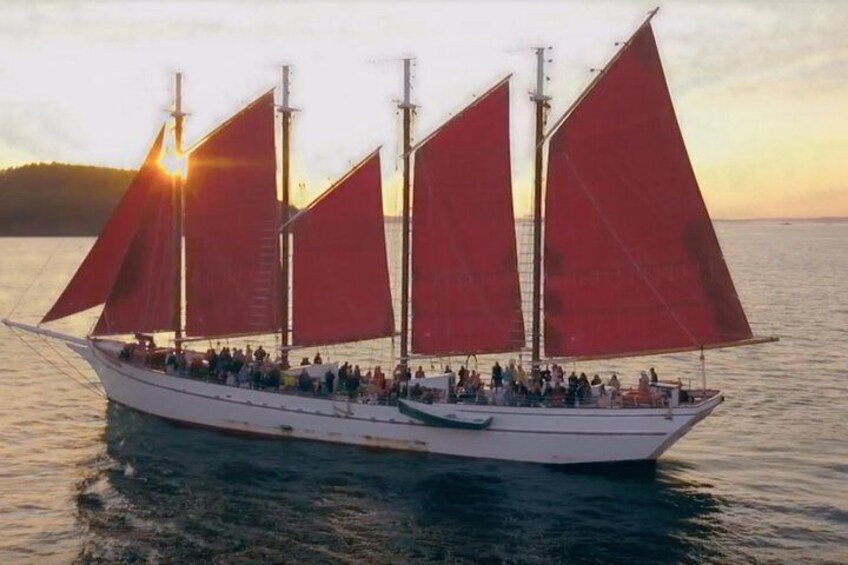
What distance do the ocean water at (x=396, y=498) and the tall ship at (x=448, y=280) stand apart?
169 cm

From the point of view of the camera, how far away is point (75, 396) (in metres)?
44.2

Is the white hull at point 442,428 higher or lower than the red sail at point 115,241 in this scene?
lower

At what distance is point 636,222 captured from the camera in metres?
30.9

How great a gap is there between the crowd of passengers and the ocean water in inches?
89.4

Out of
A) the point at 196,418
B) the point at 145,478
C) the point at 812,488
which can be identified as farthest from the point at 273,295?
the point at 812,488

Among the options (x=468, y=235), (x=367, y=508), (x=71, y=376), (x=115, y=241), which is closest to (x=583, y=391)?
(x=468, y=235)

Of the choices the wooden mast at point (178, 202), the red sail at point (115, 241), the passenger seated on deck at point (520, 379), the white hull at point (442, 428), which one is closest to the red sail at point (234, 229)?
the wooden mast at point (178, 202)

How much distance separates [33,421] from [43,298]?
64.4 meters

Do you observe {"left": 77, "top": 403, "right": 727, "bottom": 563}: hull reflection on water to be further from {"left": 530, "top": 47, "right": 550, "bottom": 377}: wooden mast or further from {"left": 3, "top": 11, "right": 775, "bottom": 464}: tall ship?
{"left": 530, "top": 47, "right": 550, "bottom": 377}: wooden mast

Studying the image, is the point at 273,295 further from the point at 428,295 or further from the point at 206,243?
the point at 428,295

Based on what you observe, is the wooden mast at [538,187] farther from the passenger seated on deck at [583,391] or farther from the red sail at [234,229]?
the red sail at [234,229]

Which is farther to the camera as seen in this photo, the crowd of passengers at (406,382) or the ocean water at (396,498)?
the crowd of passengers at (406,382)

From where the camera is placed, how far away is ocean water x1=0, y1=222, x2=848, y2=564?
23.7 meters

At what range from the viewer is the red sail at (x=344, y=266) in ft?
115
